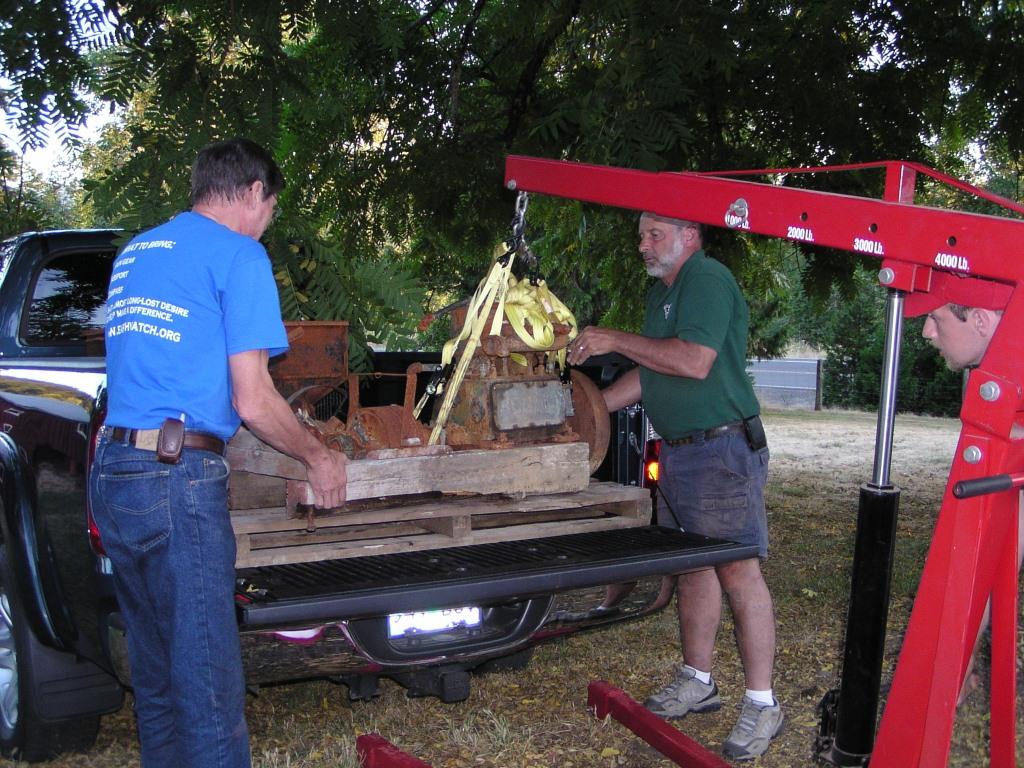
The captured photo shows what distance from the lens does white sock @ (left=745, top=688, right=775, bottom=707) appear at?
398 cm

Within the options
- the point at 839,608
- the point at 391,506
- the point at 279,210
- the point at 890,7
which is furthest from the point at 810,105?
the point at 391,506

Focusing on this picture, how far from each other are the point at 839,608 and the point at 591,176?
357 cm

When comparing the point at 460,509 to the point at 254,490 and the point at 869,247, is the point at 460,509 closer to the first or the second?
the point at 254,490

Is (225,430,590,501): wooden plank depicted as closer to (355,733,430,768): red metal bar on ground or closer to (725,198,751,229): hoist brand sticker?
(355,733,430,768): red metal bar on ground

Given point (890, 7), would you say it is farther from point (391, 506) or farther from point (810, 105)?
point (391, 506)

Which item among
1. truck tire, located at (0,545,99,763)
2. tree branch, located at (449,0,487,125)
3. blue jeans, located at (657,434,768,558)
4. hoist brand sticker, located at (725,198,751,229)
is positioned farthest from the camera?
tree branch, located at (449,0,487,125)

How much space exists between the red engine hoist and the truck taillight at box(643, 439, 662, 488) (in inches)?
72.3

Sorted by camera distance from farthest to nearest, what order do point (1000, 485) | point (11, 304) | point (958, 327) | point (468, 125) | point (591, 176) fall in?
point (468, 125) → point (11, 304) → point (591, 176) → point (958, 327) → point (1000, 485)

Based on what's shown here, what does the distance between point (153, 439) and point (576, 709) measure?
2309mm

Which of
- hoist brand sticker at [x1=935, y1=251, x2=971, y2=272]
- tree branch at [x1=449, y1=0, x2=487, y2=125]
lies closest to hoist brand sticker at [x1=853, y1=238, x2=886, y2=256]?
hoist brand sticker at [x1=935, y1=251, x2=971, y2=272]

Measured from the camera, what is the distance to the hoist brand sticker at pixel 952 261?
82.4 inches

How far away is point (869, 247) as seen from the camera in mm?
2279

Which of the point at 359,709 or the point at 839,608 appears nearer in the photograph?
the point at 359,709

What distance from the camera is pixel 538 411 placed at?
3510mm
